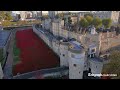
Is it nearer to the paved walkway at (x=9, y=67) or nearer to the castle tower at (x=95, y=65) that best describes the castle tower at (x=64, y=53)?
the castle tower at (x=95, y=65)

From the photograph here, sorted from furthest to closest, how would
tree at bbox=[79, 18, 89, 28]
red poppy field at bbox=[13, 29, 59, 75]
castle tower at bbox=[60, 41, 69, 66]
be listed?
tree at bbox=[79, 18, 89, 28]
red poppy field at bbox=[13, 29, 59, 75]
castle tower at bbox=[60, 41, 69, 66]

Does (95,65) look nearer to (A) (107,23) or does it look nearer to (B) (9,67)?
(B) (9,67)


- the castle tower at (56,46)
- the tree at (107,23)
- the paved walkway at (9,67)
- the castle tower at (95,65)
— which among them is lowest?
the paved walkway at (9,67)

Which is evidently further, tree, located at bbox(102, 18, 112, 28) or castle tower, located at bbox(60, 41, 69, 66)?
tree, located at bbox(102, 18, 112, 28)

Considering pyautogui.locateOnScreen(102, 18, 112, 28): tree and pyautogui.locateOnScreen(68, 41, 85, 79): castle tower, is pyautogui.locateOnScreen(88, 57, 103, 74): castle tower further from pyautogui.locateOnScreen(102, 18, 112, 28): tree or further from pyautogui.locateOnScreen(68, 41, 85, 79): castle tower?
pyautogui.locateOnScreen(102, 18, 112, 28): tree

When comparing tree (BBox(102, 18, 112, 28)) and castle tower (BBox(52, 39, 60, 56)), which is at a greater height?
tree (BBox(102, 18, 112, 28))

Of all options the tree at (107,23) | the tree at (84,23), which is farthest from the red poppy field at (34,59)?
the tree at (107,23)

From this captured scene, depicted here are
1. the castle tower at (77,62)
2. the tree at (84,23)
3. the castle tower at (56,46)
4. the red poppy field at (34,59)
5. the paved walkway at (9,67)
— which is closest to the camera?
the castle tower at (77,62)

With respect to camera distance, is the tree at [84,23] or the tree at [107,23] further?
the tree at [107,23]

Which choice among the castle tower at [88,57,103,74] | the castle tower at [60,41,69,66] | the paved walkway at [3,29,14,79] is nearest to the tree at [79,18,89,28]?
→ the paved walkway at [3,29,14,79]

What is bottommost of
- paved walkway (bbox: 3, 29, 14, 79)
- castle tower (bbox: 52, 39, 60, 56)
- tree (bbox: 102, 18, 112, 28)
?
paved walkway (bbox: 3, 29, 14, 79)
